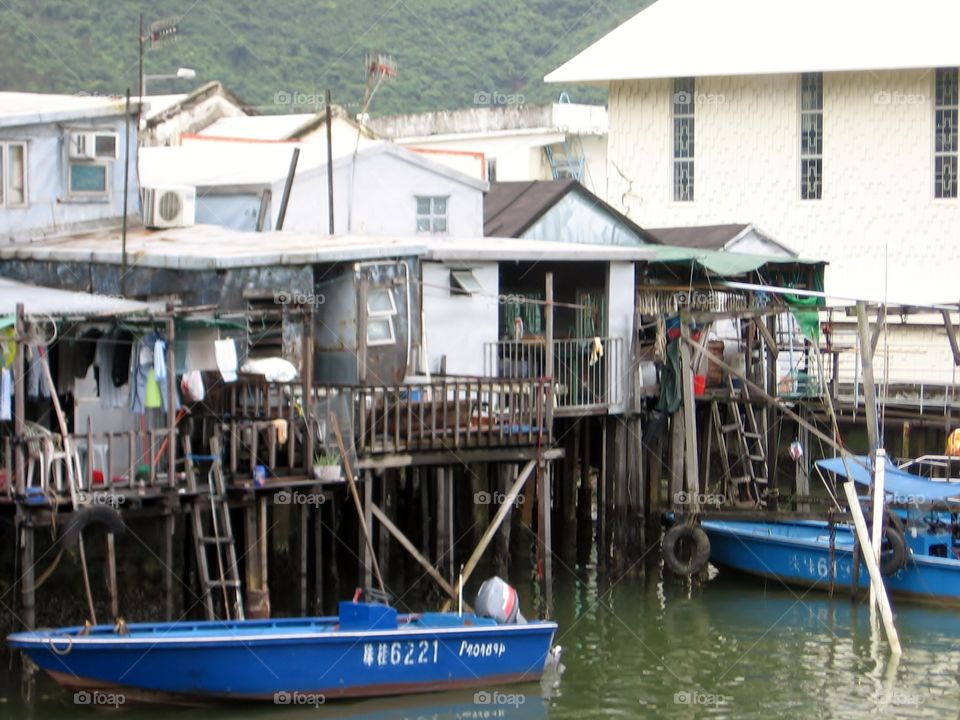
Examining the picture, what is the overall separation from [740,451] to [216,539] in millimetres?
11841

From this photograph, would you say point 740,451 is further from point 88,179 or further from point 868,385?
point 88,179

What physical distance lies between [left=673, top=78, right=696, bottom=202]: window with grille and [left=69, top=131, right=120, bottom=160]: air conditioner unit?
1886 cm

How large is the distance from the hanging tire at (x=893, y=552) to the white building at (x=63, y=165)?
12.3 metres

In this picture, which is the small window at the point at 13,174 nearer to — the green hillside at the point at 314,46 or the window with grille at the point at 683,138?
the window with grille at the point at 683,138

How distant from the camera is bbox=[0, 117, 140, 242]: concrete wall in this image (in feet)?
81.1

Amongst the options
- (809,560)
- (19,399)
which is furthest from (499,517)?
(19,399)

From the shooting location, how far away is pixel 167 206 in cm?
2595

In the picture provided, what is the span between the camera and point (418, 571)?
26.9 metres

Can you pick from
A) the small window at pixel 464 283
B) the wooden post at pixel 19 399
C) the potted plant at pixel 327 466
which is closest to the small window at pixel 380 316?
the small window at pixel 464 283

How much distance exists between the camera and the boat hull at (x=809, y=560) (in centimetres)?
2564

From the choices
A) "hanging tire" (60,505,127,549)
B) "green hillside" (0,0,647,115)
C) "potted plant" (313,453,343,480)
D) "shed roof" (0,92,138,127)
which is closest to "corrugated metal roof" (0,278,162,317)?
"hanging tire" (60,505,127,549)

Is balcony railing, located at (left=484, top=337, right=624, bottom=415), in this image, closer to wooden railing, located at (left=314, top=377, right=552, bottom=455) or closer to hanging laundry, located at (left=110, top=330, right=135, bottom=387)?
wooden railing, located at (left=314, top=377, right=552, bottom=455)

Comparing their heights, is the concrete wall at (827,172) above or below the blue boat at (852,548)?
above

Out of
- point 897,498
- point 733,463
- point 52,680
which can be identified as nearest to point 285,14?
point 733,463
